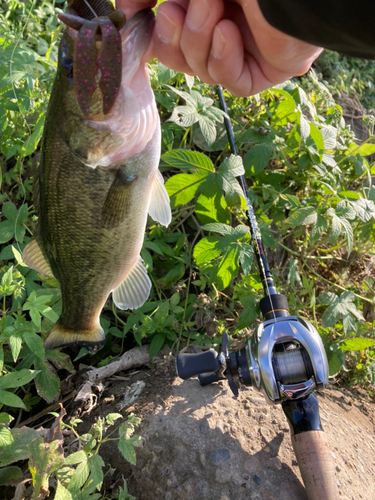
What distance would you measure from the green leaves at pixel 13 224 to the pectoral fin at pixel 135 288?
31.9 inches

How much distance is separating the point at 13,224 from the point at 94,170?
3.93 feet

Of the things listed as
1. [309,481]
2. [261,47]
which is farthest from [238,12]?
[309,481]

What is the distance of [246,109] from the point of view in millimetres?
3488

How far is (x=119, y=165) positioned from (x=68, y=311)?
746mm

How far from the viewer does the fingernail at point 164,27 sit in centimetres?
141

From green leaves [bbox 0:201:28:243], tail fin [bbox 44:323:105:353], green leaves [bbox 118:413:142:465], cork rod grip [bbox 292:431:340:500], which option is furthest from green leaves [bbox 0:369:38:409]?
cork rod grip [bbox 292:431:340:500]

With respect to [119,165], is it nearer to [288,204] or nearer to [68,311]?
[68,311]

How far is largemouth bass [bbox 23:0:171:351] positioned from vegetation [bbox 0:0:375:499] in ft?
0.78

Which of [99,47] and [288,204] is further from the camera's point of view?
[288,204]

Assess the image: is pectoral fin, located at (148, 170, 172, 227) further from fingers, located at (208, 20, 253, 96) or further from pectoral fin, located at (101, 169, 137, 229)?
fingers, located at (208, 20, 253, 96)

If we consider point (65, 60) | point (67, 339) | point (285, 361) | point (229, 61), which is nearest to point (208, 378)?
point (285, 361)

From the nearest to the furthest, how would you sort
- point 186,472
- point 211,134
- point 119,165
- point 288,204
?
point 119,165
point 186,472
point 211,134
point 288,204

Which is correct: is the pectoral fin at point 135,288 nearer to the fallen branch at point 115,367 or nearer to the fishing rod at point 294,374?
the fishing rod at point 294,374

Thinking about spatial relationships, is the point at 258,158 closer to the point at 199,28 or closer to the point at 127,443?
the point at 199,28
